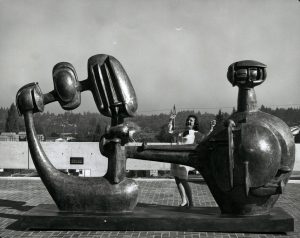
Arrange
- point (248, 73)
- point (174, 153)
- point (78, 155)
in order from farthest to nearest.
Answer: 1. point (78, 155)
2. point (174, 153)
3. point (248, 73)

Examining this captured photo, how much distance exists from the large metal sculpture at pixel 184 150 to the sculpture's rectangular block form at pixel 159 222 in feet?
0.76

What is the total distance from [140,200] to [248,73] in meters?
4.50

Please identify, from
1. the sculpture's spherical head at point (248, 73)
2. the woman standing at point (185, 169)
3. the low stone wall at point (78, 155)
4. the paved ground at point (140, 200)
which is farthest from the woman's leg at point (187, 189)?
the low stone wall at point (78, 155)

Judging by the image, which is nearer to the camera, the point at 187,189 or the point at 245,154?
the point at 245,154

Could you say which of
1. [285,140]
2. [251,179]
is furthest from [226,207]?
[285,140]

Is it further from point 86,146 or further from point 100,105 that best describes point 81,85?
point 86,146

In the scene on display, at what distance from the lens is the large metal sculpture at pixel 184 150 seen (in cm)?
668

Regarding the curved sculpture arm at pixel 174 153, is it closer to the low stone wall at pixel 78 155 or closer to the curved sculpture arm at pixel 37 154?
the curved sculpture arm at pixel 37 154

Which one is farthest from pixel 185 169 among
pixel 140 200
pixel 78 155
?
pixel 78 155

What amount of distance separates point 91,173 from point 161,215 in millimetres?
8139

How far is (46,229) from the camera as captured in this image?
709 centimetres

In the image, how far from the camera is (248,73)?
7.05 metres

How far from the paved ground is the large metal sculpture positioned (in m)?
0.44

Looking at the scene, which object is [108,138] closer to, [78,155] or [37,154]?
[37,154]
